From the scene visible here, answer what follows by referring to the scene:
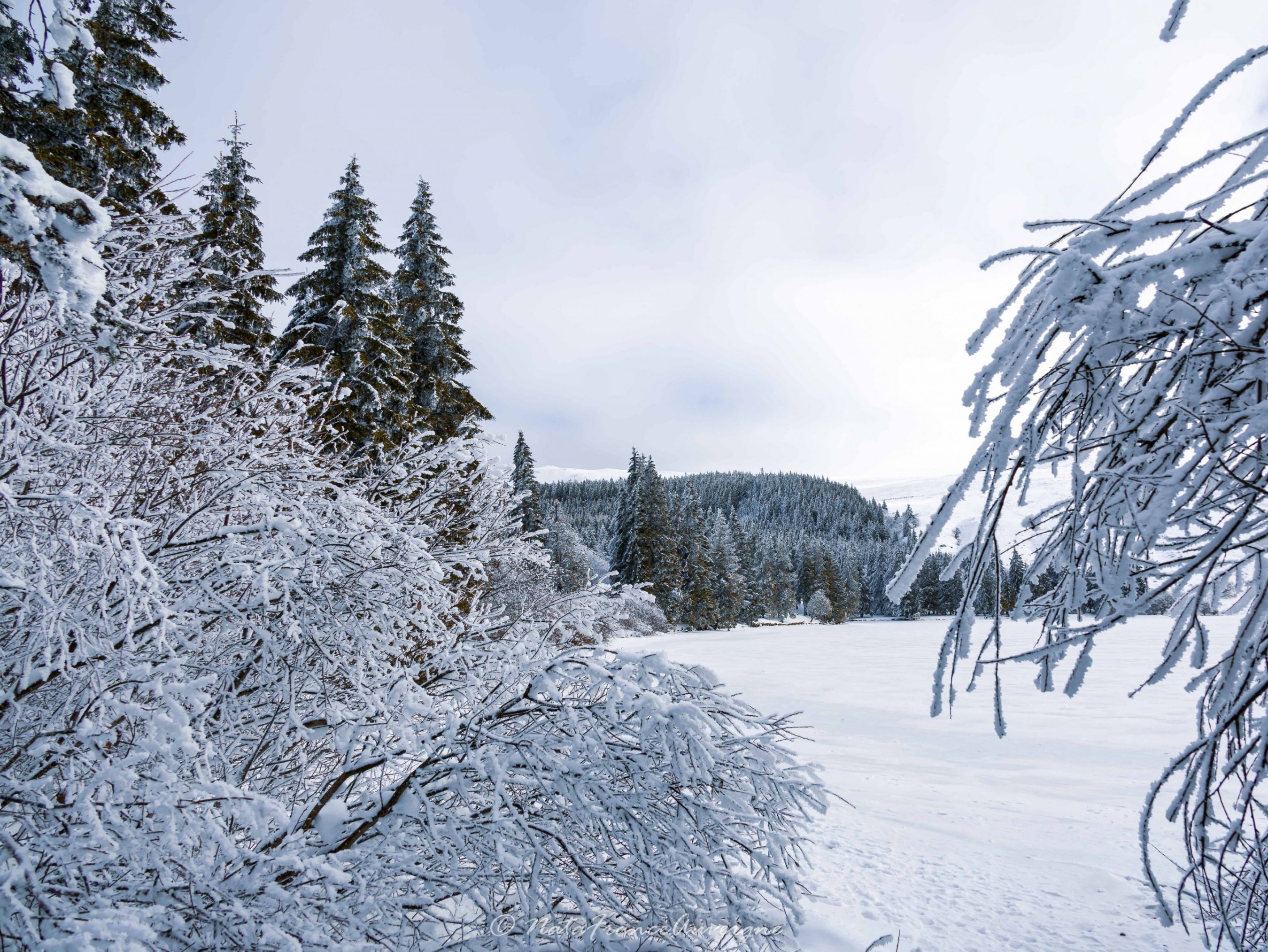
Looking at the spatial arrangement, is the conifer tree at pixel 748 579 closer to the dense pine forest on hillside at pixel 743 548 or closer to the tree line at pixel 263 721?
the dense pine forest on hillside at pixel 743 548

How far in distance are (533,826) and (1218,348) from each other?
2950 mm

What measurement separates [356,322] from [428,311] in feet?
11.7

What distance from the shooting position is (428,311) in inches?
615

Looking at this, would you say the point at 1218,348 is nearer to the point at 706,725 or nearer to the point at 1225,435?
the point at 1225,435

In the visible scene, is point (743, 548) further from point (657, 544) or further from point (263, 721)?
point (263, 721)

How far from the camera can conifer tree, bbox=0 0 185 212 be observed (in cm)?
539

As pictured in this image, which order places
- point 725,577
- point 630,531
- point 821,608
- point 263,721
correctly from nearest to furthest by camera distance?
point 263,721 < point 630,531 < point 725,577 < point 821,608

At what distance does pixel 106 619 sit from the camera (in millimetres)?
2486

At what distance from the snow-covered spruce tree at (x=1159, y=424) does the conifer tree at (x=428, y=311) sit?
14971 millimetres

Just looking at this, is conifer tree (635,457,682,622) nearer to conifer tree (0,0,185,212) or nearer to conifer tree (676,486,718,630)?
conifer tree (676,486,718,630)

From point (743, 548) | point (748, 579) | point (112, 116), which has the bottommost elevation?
point (748, 579)

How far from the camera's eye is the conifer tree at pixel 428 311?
50.7 feet

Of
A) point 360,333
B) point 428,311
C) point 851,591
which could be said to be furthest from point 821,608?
point 360,333

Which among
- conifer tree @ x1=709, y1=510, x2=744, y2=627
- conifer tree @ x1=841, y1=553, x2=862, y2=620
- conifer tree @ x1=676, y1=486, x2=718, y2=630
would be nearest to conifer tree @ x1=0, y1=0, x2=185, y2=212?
conifer tree @ x1=676, y1=486, x2=718, y2=630
